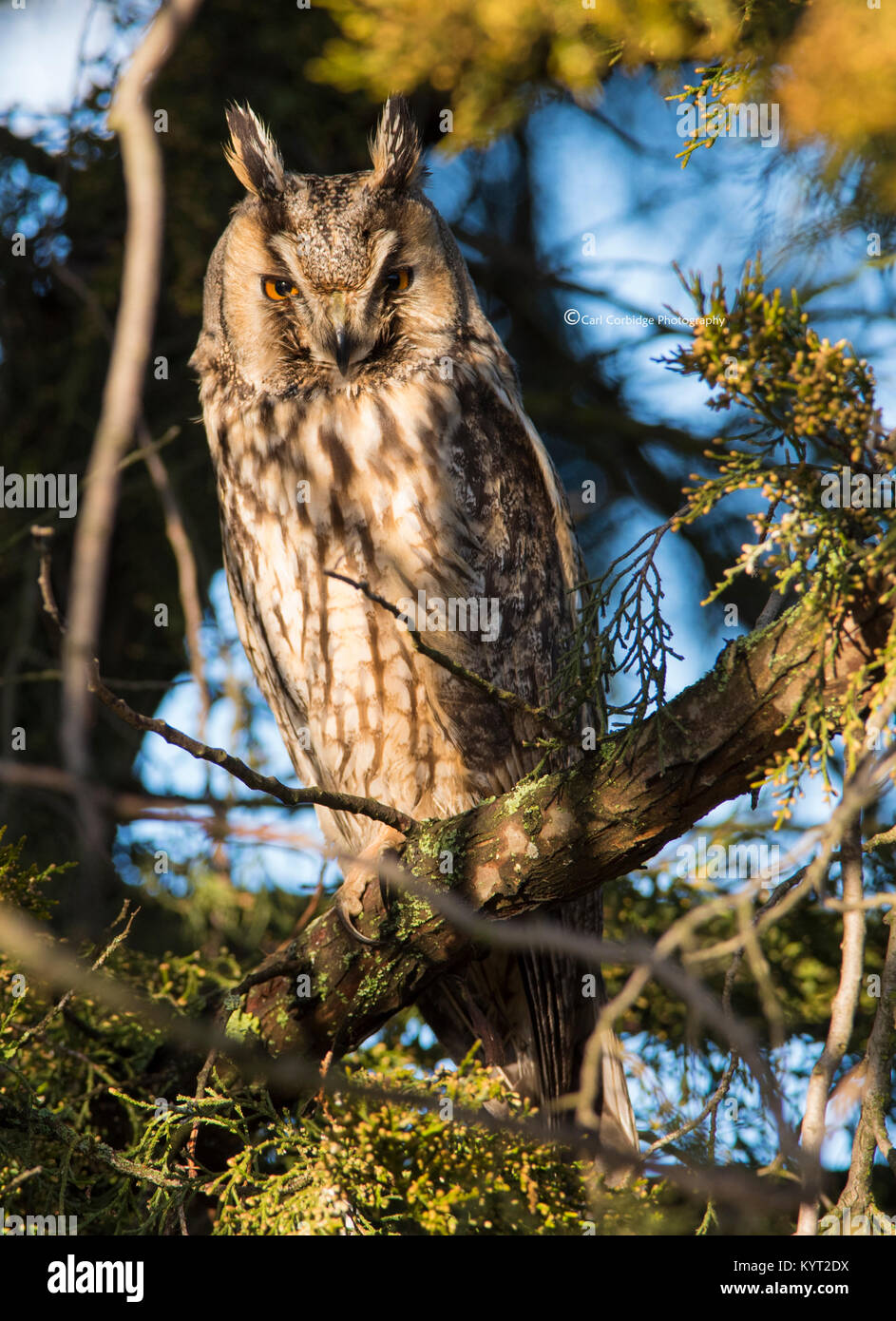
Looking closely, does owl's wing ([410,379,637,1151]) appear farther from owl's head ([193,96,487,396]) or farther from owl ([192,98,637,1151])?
owl's head ([193,96,487,396])

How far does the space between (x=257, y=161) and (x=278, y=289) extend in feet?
1.24

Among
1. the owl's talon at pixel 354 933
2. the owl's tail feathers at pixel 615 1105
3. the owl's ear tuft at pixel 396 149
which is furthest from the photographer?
the owl's ear tuft at pixel 396 149

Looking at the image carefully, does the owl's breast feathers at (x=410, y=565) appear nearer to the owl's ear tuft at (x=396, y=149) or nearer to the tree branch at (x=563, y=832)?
the tree branch at (x=563, y=832)

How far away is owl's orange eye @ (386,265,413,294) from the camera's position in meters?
2.70

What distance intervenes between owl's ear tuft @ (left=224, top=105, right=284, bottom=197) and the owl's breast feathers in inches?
22.1

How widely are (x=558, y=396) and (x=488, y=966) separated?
205 cm

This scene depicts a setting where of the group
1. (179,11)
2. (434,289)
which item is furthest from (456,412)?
(179,11)

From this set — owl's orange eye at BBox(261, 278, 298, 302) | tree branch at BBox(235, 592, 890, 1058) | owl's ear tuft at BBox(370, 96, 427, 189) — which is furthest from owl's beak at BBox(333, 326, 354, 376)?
tree branch at BBox(235, 592, 890, 1058)

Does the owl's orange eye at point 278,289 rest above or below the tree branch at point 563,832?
above

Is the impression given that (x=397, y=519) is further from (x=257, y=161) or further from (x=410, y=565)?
(x=257, y=161)

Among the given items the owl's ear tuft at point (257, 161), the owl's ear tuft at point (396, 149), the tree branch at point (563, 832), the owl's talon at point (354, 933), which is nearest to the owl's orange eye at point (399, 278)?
the owl's ear tuft at point (396, 149)

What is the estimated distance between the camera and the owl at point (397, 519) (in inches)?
99.5

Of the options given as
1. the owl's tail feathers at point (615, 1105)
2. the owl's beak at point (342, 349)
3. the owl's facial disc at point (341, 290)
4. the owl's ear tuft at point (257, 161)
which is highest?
the owl's ear tuft at point (257, 161)

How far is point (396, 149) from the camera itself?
9.12 ft
